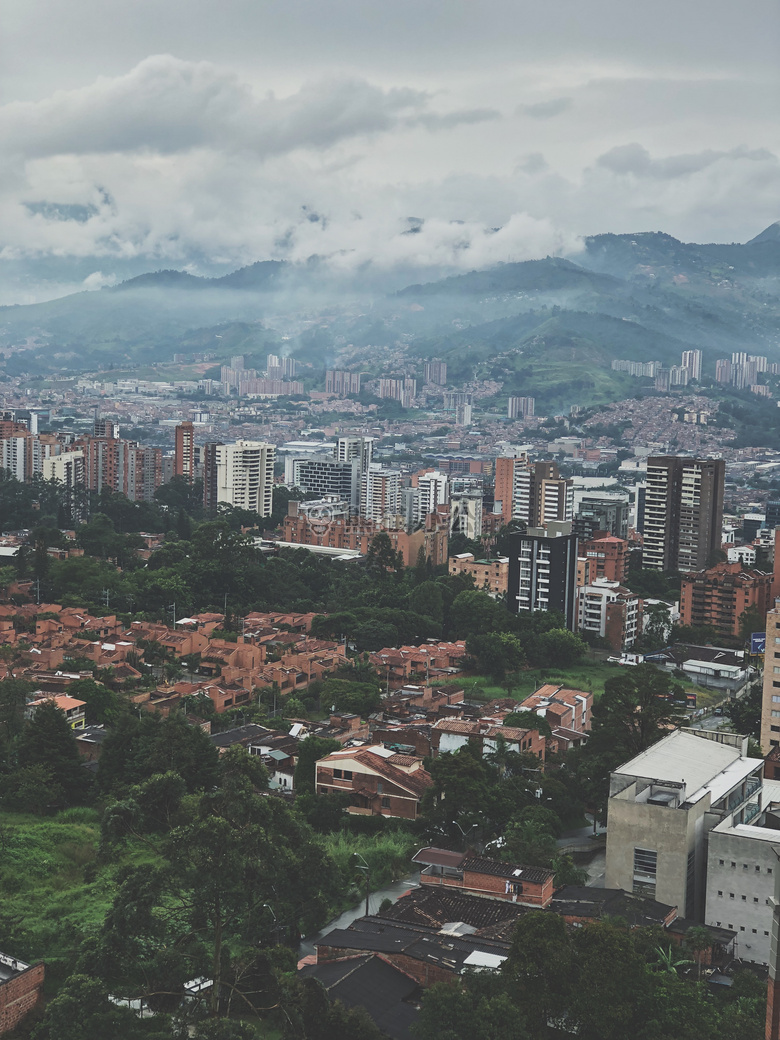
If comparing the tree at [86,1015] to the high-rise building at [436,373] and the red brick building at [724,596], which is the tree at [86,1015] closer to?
the red brick building at [724,596]

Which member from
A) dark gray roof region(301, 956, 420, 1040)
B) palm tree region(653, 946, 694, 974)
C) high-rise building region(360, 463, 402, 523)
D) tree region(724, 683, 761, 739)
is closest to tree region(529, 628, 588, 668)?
tree region(724, 683, 761, 739)

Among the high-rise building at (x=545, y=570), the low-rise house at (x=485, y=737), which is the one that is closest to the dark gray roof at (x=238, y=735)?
the low-rise house at (x=485, y=737)

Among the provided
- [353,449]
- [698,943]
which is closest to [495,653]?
[698,943]

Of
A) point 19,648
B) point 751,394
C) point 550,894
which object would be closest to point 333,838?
point 550,894

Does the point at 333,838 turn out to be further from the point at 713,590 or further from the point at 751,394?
the point at 751,394

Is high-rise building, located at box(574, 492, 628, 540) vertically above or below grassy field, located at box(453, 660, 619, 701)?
above

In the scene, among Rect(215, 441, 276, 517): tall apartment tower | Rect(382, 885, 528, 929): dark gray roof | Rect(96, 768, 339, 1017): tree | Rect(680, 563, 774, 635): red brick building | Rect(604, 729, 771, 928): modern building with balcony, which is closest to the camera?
Rect(96, 768, 339, 1017): tree

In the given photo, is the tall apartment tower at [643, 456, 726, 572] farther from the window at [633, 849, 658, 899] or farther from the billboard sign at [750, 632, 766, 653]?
the window at [633, 849, 658, 899]
